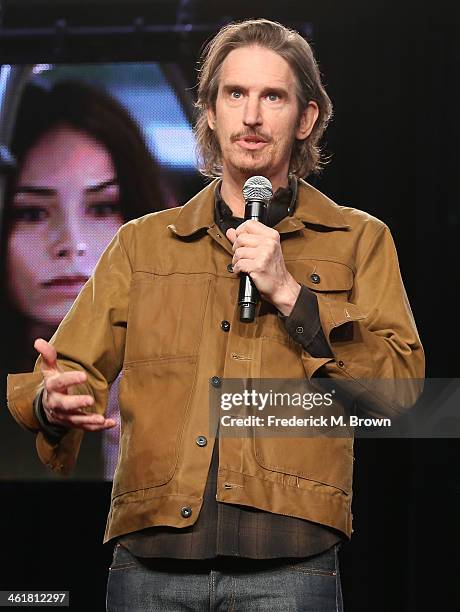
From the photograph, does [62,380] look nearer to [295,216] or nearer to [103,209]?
[295,216]

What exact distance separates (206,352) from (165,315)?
4.5 inches

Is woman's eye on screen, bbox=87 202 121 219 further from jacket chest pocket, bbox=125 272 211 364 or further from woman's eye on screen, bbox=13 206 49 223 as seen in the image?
jacket chest pocket, bbox=125 272 211 364

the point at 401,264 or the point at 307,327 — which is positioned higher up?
the point at 401,264

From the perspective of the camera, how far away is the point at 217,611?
5.74 ft

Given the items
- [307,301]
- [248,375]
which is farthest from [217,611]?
[307,301]

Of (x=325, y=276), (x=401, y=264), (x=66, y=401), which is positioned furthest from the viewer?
(x=401, y=264)

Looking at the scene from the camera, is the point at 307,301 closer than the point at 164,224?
Yes

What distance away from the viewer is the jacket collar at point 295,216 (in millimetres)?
2031

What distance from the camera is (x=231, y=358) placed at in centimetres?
187

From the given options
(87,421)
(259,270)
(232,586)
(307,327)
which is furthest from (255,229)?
(232,586)

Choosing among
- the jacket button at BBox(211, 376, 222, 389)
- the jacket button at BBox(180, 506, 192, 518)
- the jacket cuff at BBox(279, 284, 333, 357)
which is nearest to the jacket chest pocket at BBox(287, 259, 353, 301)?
the jacket cuff at BBox(279, 284, 333, 357)

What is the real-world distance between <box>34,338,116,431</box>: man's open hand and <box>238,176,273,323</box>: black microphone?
295mm

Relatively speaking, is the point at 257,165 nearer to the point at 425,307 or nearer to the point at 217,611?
the point at 217,611

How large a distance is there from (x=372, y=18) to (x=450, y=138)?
423mm
